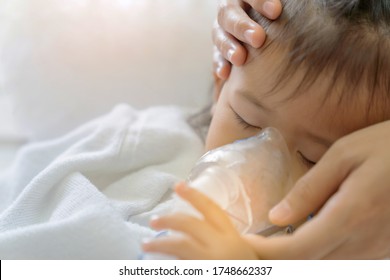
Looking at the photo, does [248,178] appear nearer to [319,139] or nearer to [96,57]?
[319,139]

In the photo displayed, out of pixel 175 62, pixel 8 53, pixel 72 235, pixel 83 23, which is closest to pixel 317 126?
pixel 72 235

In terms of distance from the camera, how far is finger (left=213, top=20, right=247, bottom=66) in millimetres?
1177

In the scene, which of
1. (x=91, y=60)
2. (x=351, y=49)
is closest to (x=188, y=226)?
(x=351, y=49)

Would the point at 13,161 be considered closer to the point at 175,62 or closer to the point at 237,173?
the point at 175,62

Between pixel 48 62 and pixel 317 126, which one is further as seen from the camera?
pixel 48 62

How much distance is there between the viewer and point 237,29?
3.93ft

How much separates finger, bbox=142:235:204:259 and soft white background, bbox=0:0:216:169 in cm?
94

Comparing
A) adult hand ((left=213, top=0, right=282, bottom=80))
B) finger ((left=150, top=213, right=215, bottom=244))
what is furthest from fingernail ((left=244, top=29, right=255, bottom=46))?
finger ((left=150, top=213, right=215, bottom=244))

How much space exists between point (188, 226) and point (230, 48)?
0.51 meters

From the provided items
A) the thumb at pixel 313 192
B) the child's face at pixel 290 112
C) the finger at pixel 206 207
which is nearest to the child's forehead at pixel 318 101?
the child's face at pixel 290 112

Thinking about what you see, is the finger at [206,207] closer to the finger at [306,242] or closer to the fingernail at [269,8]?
the finger at [306,242]

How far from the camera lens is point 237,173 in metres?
1.00

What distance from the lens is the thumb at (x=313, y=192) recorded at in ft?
3.05
